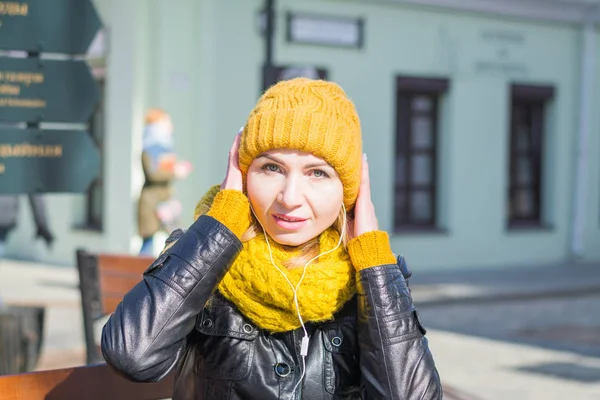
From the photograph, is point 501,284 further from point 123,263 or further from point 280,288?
point 280,288

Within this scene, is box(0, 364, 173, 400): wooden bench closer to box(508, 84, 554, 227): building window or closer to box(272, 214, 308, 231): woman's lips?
A: box(272, 214, 308, 231): woman's lips

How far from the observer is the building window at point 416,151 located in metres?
13.9

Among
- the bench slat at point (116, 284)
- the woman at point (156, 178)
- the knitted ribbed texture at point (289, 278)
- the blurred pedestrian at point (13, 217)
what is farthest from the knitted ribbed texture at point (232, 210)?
the woman at point (156, 178)

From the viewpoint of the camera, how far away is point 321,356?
2238 mm

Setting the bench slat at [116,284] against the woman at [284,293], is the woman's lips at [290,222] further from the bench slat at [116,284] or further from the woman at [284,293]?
the bench slat at [116,284]

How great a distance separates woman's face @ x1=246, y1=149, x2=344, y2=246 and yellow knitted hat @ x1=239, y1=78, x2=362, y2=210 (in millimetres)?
25

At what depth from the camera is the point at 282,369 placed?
221 cm

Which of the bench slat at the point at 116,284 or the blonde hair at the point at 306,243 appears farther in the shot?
the bench slat at the point at 116,284

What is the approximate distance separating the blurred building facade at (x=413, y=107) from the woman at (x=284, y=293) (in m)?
9.52

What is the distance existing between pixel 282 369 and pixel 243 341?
0.12 m

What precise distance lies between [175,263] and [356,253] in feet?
1.51

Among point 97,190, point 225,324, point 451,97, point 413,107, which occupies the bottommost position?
point 97,190

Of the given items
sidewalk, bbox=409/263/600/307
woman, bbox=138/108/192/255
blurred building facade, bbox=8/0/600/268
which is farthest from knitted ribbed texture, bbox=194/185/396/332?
blurred building facade, bbox=8/0/600/268

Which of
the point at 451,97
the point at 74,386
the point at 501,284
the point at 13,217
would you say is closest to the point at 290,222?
the point at 74,386
